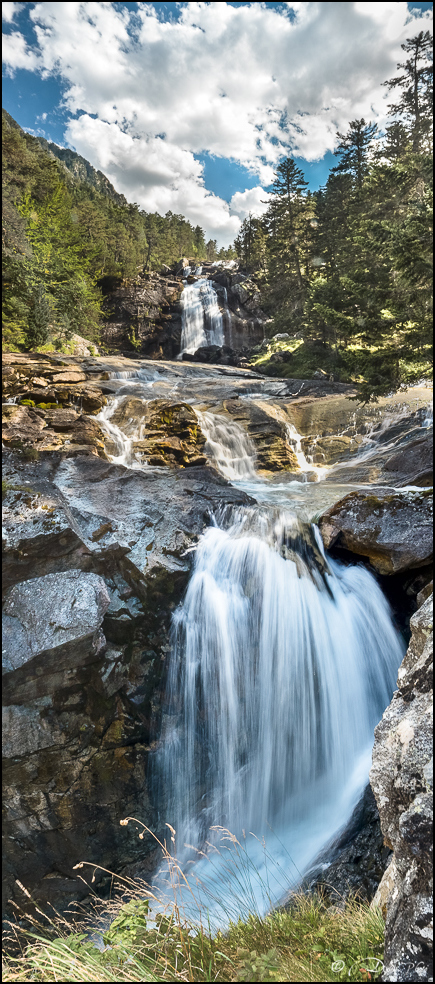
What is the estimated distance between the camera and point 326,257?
25141 mm

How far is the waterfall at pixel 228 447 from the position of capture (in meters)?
11.8

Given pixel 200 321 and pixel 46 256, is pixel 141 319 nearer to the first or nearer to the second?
pixel 200 321

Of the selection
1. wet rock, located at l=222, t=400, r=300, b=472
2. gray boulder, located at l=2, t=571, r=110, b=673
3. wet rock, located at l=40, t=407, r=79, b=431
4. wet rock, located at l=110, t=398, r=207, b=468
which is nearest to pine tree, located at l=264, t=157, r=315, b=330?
wet rock, located at l=222, t=400, r=300, b=472

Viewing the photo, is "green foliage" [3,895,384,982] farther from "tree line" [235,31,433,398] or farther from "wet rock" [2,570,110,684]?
"tree line" [235,31,433,398]

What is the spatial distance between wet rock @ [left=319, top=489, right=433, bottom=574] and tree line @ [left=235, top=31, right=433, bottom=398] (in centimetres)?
220

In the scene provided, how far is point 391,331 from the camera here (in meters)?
7.42

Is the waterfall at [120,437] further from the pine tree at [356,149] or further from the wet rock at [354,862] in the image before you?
the pine tree at [356,149]

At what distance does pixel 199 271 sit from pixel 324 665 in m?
45.1

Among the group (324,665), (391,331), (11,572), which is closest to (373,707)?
(324,665)

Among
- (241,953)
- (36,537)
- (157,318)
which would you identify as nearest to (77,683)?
(36,537)

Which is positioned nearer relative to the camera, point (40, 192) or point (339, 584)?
point (339, 584)

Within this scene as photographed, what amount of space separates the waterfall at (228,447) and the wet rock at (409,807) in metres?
8.84

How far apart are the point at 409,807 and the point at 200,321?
3561cm

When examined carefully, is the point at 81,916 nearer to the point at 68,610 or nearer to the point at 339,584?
the point at 68,610
